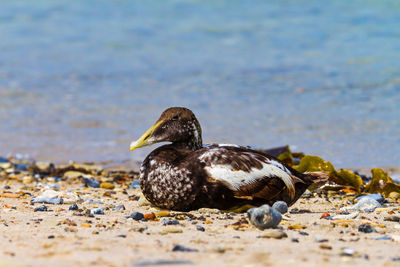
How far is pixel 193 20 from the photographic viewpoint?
1814 centimetres

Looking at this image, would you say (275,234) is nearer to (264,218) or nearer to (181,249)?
(264,218)

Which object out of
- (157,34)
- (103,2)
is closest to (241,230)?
(157,34)

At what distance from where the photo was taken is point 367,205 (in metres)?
5.14

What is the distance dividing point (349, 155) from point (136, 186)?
297 cm

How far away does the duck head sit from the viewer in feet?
16.9

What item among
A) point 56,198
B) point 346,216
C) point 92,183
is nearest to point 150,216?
point 56,198

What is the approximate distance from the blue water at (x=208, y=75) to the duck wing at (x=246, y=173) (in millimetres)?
2770

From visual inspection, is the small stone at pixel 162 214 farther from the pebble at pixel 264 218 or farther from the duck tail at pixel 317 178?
the duck tail at pixel 317 178

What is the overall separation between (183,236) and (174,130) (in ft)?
4.76

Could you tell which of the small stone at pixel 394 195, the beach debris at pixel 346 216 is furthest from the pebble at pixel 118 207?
the small stone at pixel 394 195

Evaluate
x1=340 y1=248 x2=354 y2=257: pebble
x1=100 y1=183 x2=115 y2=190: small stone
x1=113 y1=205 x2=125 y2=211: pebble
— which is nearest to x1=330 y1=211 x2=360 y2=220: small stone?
x1=340 y1=248 x2=354 y2=257: pebble

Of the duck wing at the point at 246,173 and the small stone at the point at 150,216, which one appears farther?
the duck wing at the point at 246,173

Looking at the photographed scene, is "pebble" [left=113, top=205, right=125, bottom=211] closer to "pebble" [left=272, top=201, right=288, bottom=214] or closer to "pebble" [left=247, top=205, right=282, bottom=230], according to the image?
"pebble" [left=272, top=201, right=288, bottom=214]

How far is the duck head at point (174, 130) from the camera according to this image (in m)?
5.16
